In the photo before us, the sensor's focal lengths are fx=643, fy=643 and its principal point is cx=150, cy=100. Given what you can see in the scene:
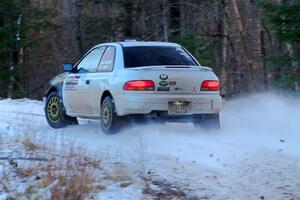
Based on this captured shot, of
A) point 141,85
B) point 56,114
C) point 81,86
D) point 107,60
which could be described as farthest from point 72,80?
point 141,85

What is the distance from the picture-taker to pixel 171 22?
22.1 m

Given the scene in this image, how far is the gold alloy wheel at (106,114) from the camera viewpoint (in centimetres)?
1103

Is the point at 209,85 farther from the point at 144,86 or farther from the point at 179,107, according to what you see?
the point at 144,86

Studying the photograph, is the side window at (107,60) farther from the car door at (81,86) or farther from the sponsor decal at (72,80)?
the sponsor decal at (72,80)

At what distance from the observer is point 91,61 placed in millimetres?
12172

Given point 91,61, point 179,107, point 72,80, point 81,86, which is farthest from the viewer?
point 72,80

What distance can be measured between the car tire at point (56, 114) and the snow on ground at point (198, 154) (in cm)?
24

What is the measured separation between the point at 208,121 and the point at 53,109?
3.61 metres

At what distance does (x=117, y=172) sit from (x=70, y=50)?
60.0ft

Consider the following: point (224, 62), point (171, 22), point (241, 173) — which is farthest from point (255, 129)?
point (171, 22)

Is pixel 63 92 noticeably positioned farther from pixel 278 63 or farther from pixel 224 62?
pixel 224 62

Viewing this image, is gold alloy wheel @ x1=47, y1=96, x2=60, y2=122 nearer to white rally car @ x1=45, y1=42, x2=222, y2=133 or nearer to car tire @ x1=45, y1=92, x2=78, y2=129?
car tire @ x1=45, y1=92, x2=78, y2=129

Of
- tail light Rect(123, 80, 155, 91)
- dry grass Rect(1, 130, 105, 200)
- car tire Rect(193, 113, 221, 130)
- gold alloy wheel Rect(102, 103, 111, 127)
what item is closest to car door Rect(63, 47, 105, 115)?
gold alloy wheel Rect(102, 103, 111, 127)

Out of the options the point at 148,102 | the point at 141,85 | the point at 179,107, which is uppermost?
the point at 141,85
